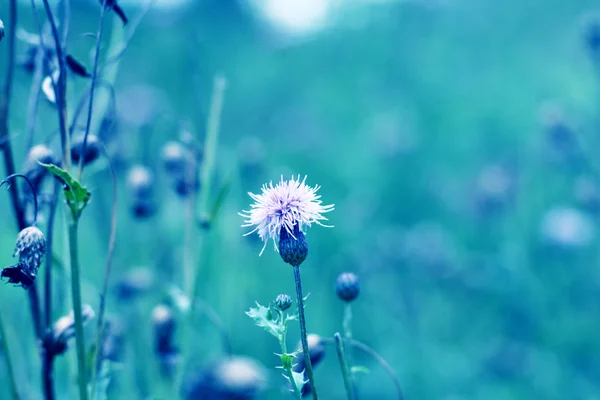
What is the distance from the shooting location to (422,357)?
138 inches

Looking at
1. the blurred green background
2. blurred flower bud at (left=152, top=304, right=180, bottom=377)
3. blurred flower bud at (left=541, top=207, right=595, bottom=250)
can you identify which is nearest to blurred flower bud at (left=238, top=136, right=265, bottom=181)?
the blurred green background

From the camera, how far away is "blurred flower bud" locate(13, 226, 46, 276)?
133cm

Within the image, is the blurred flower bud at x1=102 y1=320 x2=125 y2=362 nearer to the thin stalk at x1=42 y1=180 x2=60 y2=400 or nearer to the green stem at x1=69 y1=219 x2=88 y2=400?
the thin stalk at x1=42 y1=180 x2=60 y2=400

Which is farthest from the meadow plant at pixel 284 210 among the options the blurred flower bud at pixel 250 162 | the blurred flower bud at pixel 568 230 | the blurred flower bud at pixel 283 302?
the blurred flower bud at pixel 568 230

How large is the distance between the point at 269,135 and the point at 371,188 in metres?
1.87

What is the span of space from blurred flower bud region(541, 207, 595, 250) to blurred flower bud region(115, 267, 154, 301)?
9.97ft

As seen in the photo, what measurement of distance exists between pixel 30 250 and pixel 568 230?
397 cm

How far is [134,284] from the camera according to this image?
2580 millimetres

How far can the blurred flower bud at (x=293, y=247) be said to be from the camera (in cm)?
129

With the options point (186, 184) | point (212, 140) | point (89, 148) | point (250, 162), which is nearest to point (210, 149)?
point (212, 140)

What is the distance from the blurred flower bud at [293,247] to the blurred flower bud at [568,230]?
11.5 ft

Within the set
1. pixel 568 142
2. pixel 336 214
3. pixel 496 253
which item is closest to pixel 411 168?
pixel 336 214

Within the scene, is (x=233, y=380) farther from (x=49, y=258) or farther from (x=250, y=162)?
(x=250, y=162)

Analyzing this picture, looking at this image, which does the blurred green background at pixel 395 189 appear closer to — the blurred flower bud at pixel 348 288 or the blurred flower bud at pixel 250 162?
the blurred flower bud at pixel 250 162
